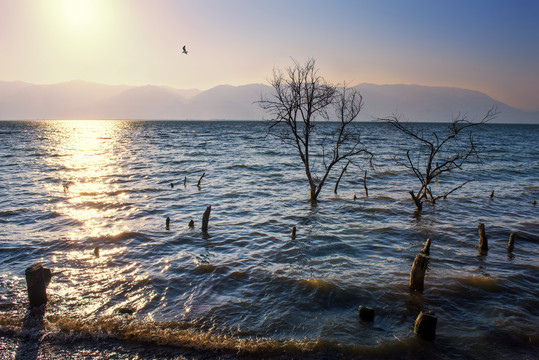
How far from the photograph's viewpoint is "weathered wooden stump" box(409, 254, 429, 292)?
891cm

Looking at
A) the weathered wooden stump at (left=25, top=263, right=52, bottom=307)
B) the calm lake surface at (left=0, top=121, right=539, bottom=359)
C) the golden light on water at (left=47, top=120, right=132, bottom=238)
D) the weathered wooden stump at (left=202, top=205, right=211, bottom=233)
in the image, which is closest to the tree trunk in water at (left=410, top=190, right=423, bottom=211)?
the calm lake surface at (left=0, top=121, right=539, bottom=359)

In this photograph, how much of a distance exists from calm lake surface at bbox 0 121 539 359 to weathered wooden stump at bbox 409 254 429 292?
0.25 meters

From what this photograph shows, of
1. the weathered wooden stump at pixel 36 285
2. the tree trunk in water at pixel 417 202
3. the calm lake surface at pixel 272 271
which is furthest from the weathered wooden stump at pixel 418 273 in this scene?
the weathered wooden stump at pixel 36 285

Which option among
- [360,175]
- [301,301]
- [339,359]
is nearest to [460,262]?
[301,301]

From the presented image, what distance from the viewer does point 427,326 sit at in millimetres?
6930

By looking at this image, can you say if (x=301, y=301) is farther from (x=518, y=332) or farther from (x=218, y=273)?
(x=518, y=332)

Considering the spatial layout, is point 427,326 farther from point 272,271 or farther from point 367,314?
point 272,271

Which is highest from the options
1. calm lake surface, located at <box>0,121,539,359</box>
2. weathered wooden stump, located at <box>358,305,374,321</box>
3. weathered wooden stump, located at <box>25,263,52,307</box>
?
weathered wooden stump, located at <box>25,263,52,307</box>

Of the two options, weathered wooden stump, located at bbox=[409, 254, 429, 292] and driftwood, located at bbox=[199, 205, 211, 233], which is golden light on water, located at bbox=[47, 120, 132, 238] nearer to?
driftwood, located at bbox=[199, 205, 211, 233]

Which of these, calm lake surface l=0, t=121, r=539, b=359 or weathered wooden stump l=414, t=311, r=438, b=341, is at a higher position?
weathered wooden stump l=414, t=311, r=438, b=341

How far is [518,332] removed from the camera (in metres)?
7.37

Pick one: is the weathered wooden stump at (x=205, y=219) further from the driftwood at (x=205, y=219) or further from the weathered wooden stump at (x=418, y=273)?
the weathered wooden stump at (x=418, y=273)

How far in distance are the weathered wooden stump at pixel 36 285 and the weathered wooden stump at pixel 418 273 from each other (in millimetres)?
9842

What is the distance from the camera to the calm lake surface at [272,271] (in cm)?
710
